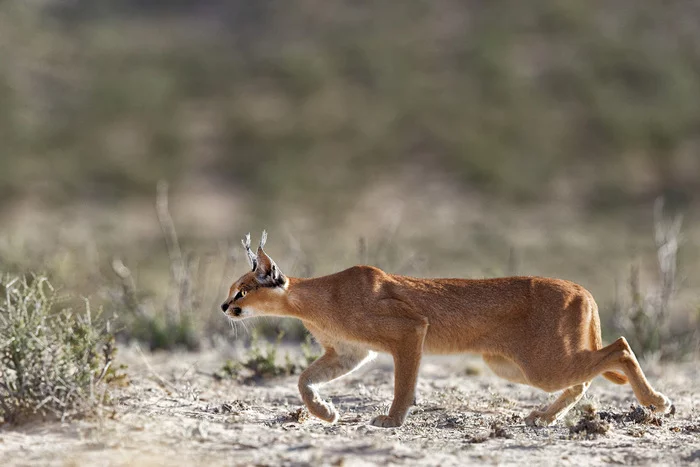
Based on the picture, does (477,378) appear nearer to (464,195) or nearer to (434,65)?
(464,195)

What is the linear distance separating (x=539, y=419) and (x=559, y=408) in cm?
17

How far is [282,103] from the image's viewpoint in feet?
107

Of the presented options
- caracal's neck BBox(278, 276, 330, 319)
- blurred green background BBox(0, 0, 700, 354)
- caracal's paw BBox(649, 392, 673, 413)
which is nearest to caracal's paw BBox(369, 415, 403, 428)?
caracal's neck BBox(278, 276, 330, 319)

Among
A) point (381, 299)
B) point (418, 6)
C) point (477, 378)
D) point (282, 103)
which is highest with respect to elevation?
point (418, 6)

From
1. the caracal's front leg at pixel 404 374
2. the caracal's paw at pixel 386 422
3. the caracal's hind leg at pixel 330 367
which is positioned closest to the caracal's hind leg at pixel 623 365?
the caracal's front leg at pixel 404 374

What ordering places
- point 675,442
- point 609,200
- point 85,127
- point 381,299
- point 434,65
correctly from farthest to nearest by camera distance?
1. point 434,65
2. point 85,127
3. point 609,200
4. point 381,299
5. point 675,442

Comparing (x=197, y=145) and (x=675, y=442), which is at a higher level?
(x=197, y=145)

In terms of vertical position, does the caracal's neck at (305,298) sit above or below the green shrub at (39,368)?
above

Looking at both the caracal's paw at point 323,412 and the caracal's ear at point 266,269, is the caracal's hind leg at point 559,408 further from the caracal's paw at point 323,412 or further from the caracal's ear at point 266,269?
the caracal's ear at point 266,269

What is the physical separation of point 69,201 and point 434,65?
1299 centimetres

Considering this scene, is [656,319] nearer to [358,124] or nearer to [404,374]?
[404,374]

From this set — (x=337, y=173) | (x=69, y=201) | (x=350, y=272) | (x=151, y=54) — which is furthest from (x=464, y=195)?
(x=350, y=272)

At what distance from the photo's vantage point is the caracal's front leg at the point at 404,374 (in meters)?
6.64

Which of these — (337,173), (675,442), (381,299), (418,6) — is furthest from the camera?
(418,6)
